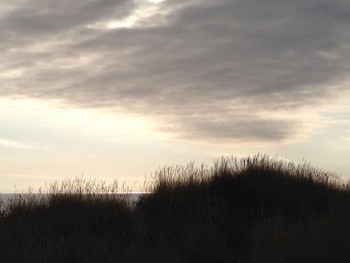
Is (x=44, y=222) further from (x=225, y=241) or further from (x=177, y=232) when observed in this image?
(x=225, y=241)

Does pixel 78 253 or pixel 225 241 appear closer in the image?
pixel 78 253

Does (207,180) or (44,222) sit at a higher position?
(207,180)

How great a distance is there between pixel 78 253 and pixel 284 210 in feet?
17.0

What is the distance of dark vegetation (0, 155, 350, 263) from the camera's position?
8891 mm

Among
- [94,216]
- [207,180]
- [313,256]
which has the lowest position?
[313,256]

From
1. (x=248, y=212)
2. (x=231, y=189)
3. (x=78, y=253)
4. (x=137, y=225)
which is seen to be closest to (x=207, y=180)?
(x=231, y=189)

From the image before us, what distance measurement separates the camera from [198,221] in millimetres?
11016

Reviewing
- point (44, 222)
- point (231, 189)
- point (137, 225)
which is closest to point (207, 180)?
point (231, 189)

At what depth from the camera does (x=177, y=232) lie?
405 inches

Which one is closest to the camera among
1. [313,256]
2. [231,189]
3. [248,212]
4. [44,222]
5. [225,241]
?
[313,256]

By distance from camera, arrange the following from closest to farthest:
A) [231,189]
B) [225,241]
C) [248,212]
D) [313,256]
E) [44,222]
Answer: [313,256], [225,241], [44,222], [248,212], [231,189]

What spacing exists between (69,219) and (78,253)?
2.47 meters

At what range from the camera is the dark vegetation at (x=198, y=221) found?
29.2ft

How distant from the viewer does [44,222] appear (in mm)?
11211
